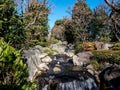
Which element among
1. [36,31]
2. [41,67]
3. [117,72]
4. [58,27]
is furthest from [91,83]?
[58,27]

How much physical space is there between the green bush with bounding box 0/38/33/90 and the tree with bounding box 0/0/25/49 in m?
4.35

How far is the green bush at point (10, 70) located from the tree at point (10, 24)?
14.3 feet

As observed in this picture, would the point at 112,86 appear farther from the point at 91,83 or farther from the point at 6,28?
the point at 6,28

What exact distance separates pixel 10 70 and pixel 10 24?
581cm

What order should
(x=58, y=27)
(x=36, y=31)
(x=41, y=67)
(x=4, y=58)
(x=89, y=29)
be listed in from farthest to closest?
(x=58, y=27)
(x=89, y=29)
(x=36, y=31)
(x=41, y=67)
(x=4, y=58)

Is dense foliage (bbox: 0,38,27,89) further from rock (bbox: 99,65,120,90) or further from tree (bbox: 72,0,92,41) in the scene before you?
tree (bbox: 72,0,92,41)

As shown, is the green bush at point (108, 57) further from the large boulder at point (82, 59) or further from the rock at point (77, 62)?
the rock at point (77, 62)

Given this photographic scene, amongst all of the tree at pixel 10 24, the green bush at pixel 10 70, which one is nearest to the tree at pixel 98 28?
the tree at pixel 10 24

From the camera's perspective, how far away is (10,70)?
31.0 ft

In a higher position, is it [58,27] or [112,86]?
[58,27]

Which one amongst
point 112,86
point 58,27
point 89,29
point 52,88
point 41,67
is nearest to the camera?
point 112,86

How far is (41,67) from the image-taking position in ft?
89.2

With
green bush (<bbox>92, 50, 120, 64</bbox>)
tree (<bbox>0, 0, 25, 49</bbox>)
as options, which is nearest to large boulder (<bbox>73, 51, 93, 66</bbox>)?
green bush (<bbox>92, 50, 120, 64</bbox>)

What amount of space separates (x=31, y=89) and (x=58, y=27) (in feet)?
212
